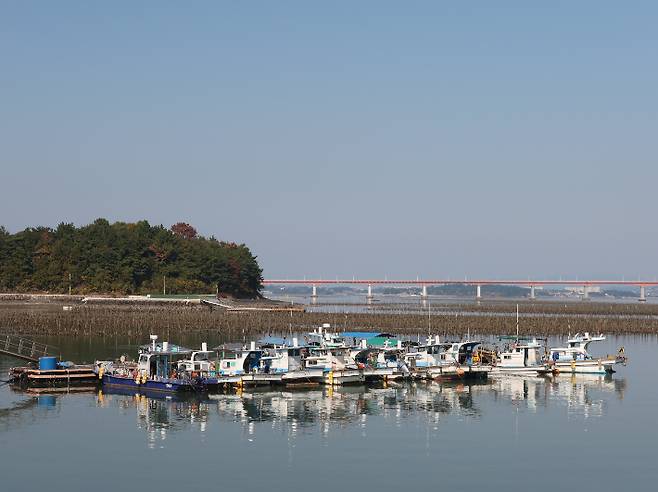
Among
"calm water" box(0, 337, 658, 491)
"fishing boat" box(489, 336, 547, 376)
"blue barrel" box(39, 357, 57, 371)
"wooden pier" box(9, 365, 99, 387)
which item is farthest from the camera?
"fishing boat" box(489, 336, 547, 376)

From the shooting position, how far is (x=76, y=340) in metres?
90.1

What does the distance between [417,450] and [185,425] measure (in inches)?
492

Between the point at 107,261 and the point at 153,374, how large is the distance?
10826cm

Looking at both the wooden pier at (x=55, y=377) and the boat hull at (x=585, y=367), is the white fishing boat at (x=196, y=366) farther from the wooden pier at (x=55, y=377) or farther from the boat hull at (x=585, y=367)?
the boat hull at (x=585, y=367)

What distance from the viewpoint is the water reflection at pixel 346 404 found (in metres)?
49.7

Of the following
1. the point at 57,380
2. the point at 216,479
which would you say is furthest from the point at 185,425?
the point at 57,380

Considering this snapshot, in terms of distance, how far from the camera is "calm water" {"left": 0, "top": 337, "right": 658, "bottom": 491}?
38.0 meters

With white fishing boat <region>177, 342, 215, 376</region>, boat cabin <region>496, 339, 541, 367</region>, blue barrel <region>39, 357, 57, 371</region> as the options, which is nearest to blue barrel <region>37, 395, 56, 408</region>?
blue barrel <region>39, 357, 57, 371</region>

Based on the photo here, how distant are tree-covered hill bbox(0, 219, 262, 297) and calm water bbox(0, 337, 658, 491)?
105538 mm

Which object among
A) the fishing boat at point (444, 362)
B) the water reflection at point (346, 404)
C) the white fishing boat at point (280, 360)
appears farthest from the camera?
the fishing boat at point (444, 362)

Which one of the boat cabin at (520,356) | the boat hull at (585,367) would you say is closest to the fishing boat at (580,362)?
the boat hull at (585,367)

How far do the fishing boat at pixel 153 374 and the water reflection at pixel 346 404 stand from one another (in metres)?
1.01

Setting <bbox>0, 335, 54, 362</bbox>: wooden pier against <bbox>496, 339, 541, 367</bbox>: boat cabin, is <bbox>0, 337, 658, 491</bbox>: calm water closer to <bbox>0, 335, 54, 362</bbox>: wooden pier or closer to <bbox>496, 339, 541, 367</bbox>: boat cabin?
<bbox>0, 335, 54, 362</bbox>: wooden pier

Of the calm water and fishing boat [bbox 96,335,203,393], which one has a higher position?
fishing boat [bbox 96,335,203,393]
